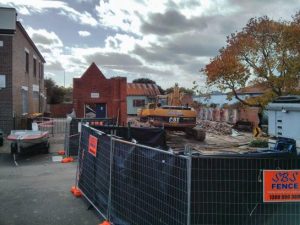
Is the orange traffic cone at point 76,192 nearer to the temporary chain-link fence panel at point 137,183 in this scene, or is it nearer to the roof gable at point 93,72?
the temporary chain-link fence panel at point 137,183

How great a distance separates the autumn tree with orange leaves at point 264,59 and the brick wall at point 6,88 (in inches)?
530

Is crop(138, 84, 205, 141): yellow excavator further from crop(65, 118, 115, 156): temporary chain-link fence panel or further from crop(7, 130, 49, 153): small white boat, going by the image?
crop(7, 130, 49, 153): small white boat

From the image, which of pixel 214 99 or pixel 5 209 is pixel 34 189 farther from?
pixel 214 99

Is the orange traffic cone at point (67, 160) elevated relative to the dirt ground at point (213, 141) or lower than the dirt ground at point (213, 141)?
elevated

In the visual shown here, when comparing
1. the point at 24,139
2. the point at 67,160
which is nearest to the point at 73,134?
the point at 67,160

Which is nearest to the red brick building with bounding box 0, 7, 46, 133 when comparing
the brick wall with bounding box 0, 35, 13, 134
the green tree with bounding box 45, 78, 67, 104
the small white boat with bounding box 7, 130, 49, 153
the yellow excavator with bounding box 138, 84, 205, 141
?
the brick wall with bounding box 0, 35, 13, 134

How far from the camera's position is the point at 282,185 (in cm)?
502

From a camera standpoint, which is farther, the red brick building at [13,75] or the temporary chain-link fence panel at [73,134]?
the red brick building at [13,75]

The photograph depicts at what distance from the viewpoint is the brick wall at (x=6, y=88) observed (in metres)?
22.8

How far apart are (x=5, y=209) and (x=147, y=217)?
349cm

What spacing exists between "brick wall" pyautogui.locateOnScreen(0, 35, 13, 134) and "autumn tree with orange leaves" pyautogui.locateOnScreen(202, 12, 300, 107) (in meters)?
13.5

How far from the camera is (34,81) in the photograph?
33.6 meters

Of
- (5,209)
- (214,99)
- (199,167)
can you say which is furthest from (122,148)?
(214,99)

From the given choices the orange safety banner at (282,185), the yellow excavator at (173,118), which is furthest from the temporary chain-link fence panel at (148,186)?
the yellow excavator at (173,118)
